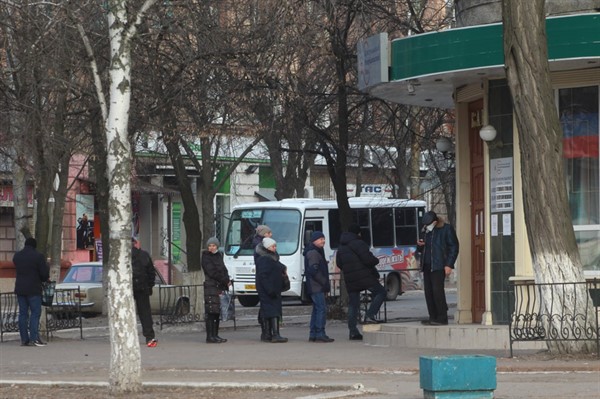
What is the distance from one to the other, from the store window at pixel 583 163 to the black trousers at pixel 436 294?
2.16 meters

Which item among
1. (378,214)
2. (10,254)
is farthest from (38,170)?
(10,254)

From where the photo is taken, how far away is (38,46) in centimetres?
1911

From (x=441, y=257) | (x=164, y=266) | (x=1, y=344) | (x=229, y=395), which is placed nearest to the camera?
(x=229, y=395)

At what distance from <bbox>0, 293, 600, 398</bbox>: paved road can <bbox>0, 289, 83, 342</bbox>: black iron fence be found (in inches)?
22.7

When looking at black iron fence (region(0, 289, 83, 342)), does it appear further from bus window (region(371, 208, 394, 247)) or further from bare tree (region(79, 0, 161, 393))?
bus window (region(371, 208, 394, 247))

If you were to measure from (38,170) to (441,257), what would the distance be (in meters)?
7.78

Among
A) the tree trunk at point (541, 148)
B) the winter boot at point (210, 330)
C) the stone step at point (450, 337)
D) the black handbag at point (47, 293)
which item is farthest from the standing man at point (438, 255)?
the black handbag at point (47, 293)

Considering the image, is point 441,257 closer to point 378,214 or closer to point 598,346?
point 598,346

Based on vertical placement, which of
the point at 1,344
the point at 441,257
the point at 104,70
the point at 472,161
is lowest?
the point at 1,344

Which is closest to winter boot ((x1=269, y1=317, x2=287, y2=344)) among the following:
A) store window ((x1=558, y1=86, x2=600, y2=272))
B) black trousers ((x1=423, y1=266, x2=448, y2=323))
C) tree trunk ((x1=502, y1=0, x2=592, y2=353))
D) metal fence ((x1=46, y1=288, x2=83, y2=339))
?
black trousers ((x1=423, y1=266, x2=448, y2=323))

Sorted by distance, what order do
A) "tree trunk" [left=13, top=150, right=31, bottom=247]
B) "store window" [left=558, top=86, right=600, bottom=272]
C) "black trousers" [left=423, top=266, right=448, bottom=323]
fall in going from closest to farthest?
"store window" [left=558, top=86, right=600, bottom=272] < "black trousers" [left=423, top=266, right=448, bottom=323] < "tree trunk" [left=13, top=150, right=31, bottom=247]

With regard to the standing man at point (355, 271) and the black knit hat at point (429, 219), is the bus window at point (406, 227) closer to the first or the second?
the standing man at point (355, 271)

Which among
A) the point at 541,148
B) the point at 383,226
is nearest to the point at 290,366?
the point at 541,148

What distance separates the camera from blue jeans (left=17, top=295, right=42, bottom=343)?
2114 centimetres
